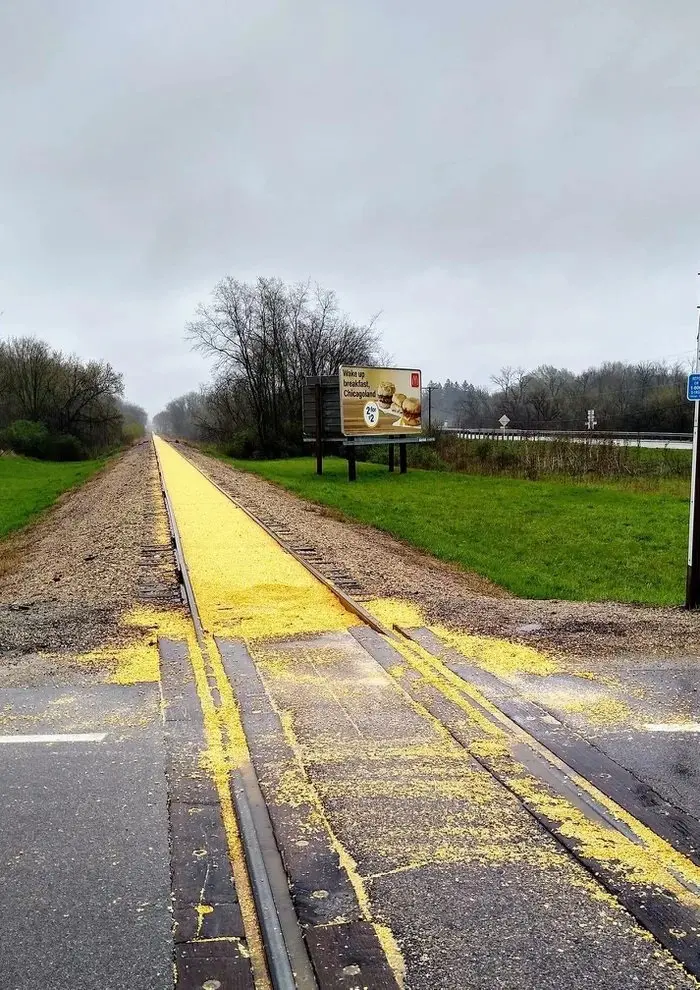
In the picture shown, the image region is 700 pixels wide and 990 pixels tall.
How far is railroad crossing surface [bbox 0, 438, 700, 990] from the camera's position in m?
2.75

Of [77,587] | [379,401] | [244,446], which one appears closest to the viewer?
[77,587]

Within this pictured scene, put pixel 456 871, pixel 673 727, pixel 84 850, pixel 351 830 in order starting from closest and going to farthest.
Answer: pixel 456 871
pixel 84 850
pixel 351 830
pixel 673 727

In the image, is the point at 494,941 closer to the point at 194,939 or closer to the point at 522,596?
the point at 194,939

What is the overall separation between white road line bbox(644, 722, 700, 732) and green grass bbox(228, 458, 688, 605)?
4.39m

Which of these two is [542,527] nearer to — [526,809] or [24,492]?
[526,809]

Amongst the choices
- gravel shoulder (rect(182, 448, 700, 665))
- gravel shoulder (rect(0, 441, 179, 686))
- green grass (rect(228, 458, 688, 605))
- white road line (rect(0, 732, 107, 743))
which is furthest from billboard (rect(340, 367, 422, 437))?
white road line (rect(0, 732, 107, 743))

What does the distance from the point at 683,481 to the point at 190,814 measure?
1073 inches

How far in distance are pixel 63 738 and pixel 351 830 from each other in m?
2.22

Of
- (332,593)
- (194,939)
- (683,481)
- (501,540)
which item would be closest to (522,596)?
(332,593)

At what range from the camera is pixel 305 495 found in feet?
76.1

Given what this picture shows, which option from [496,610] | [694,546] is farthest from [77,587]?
[694,546]

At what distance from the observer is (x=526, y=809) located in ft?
12.4

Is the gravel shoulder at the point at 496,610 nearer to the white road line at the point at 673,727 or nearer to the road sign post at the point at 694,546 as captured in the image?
the road sign post at the point at 694,546

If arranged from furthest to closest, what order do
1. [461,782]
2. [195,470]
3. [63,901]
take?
[195,470], [461,782], [63,901]
